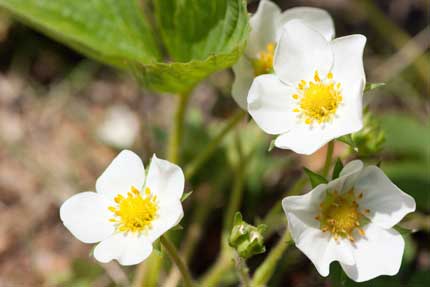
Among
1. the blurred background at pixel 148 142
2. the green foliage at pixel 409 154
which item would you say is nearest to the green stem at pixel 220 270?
the blurred background at pixel 148 142

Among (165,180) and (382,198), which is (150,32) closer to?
(165,180)

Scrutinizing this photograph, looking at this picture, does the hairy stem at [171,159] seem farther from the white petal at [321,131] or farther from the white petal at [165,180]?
the white petal at [321,131]

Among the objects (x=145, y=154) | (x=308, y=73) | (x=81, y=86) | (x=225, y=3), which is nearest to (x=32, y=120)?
(x=81, y=86)

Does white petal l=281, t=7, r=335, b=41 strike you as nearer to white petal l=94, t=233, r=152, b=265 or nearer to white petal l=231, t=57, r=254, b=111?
white petal l=231, t=57, r=254, b=111

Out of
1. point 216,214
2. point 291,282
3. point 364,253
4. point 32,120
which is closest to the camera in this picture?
point 364,253

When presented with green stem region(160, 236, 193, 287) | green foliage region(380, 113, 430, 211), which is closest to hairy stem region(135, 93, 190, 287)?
green stem region(160, 236, 193, 287)

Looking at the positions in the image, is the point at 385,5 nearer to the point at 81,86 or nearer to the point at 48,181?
the point at 81,86
